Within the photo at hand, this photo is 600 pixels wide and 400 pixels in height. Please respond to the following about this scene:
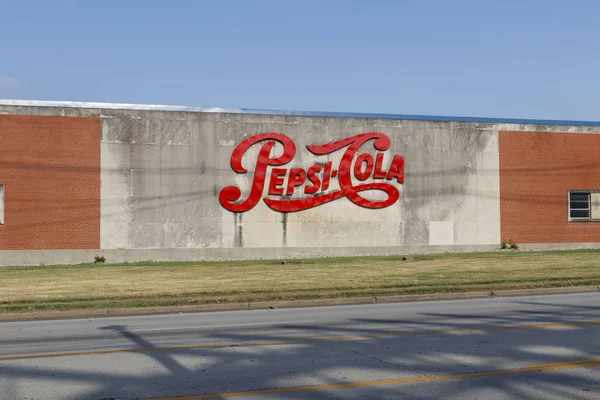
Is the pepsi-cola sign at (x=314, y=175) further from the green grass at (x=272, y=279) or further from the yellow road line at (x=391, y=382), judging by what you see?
the yellow road line at (x=391, y=382)

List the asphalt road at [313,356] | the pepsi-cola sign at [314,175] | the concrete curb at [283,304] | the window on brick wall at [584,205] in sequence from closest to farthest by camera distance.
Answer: the asphalt road at [313,356]
the concrete curb at [283,304]
the pepsi-cola sign at [314,175]
the window on brick wall at [584,205]

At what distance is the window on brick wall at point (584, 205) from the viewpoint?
39.1 meters

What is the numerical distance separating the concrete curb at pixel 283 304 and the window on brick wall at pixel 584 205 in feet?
60.0

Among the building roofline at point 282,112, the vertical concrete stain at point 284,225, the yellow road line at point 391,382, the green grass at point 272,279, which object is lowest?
the green grass at point 272,279

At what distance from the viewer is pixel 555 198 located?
38.5 m

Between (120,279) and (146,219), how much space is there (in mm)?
9115

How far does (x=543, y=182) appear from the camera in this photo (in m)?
38.4

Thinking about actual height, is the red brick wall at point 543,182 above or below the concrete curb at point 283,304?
above

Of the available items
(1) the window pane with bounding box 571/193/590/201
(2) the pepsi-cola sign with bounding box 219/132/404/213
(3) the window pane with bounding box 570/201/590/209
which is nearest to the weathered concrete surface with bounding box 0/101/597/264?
(2) the pepsi-cola sign with bounding box 219/132/404/213

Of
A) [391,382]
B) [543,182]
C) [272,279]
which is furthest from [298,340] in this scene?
[543,182]

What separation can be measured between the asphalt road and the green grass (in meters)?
3.13

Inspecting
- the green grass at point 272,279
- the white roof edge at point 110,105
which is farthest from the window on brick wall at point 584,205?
the white roof edge at point 110,105

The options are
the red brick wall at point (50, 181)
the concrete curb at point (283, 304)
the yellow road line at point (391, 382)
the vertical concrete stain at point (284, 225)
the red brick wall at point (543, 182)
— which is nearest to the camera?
the yellow road line at point (391, 382)

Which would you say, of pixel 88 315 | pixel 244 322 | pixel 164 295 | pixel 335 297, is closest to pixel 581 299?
pixel 335 297
